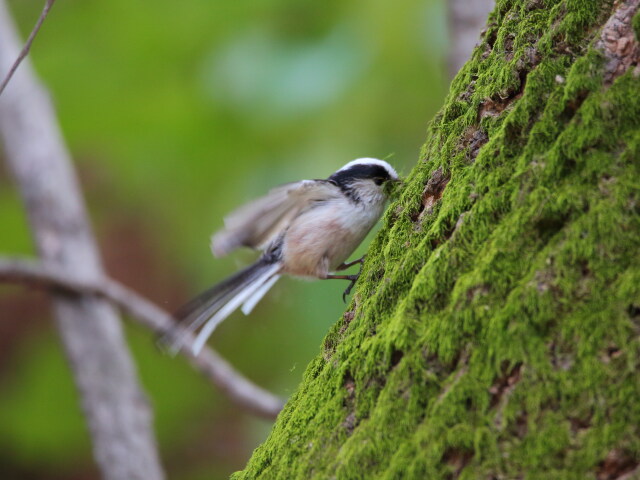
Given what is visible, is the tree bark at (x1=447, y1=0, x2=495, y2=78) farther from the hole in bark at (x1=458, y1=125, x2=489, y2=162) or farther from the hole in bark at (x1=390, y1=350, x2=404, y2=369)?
the hole in bark at (x1=390, y1=350, x2=404, y2=369)

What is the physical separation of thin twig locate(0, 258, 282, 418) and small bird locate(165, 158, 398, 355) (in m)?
1.11

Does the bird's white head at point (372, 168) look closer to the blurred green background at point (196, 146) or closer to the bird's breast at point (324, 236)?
the bird's breast at point (324, 236)

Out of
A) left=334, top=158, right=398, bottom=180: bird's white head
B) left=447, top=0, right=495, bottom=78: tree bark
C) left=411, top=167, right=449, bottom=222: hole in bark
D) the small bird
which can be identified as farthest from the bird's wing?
left=447, top=0, right=495, bottom=78: tree bark

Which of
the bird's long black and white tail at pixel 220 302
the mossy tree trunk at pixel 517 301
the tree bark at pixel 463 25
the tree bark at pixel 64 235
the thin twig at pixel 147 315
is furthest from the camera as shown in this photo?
the tree bark at pixel 64 235

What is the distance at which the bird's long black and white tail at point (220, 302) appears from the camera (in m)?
2.32

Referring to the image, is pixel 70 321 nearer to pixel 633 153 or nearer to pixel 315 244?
pixel 315 244

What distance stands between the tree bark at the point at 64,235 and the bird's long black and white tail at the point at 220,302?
1.87m

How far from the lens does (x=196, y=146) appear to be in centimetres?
514

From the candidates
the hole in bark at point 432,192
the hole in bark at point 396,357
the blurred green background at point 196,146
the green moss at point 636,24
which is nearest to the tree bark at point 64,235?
the blurred green background at point 196,146

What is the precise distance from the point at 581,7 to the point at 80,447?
512 cm

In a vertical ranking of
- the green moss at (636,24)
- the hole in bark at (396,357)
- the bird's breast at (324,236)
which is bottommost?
the bird's breast at (324,236)

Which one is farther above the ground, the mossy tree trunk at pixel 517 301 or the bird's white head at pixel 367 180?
the mossy tree trunk at pixel 517 301

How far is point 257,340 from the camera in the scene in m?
5.55

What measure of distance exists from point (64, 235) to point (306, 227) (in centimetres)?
242
